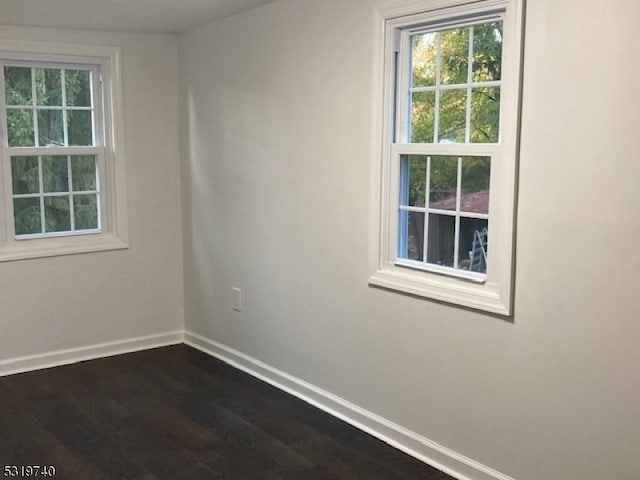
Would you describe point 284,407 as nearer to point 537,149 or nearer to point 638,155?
point 537,149

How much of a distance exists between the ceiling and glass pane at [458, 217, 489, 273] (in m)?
1.72

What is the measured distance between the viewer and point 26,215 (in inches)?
171

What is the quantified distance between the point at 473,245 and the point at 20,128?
288 centimetres

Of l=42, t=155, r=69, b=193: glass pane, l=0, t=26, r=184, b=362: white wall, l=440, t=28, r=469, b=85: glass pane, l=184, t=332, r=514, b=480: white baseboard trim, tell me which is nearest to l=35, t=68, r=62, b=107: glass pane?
l=0, t=26, r=184, b=362: white wall

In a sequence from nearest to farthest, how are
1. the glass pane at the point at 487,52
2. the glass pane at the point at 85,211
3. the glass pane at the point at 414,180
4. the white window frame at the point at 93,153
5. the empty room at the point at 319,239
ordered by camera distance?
1. the empty room at the point at 319,239
2. the glass pane at the point at 487,52
3. the glass pane at the point at 414,180
4. the white window frame at the point at 93,153
5. the glass pane at the point at 85,211

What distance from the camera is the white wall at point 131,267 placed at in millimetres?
4301

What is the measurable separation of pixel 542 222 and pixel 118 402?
244 cm

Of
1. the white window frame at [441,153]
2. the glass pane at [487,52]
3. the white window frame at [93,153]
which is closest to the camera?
the white window frame at [441,153]

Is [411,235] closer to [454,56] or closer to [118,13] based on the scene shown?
[454,56]

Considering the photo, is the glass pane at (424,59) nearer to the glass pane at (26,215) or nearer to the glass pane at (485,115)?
the glass pane at (485,115)

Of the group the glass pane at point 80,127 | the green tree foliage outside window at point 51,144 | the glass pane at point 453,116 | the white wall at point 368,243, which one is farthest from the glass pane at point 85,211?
the glass pane at point 453,116

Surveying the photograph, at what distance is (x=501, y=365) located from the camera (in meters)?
2.75

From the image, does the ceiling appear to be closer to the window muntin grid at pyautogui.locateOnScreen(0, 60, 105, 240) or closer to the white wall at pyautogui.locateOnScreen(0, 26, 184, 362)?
the white wall at pyautogui.locateOnScreen(0, 26, 184, 362)

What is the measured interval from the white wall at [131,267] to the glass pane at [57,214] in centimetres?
21
